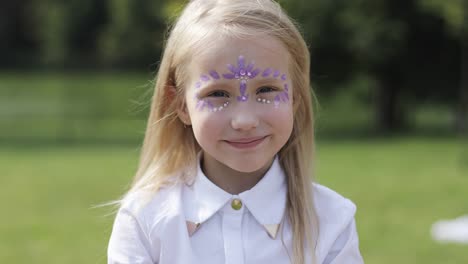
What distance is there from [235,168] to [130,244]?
1.24 ft

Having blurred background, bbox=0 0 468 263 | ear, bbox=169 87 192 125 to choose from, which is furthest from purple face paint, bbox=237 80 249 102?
blurred background, bbox=0 0 468 263

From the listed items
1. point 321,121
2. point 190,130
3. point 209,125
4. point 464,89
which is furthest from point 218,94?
point 464,89

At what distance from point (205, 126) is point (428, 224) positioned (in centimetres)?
616

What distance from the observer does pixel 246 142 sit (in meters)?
2.38

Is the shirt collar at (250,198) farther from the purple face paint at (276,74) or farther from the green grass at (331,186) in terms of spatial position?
the green grass at (331,186)

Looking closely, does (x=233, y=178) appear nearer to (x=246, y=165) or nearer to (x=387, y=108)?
(x=246, y=165)

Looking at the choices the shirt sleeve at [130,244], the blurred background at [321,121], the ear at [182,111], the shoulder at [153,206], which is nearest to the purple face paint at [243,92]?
the ear at [182,111]

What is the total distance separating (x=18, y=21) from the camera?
141ft

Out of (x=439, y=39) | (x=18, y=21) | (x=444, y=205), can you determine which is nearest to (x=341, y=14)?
(x=439, y=39)

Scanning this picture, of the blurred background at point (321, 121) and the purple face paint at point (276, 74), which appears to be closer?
the purple face paint at point (276, 74)

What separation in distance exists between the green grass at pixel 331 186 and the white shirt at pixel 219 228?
4245 millimetres

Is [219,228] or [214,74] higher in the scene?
[214,74]

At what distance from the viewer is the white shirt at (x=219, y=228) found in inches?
94.8

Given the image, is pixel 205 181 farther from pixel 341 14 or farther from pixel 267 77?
pixel 341 14
